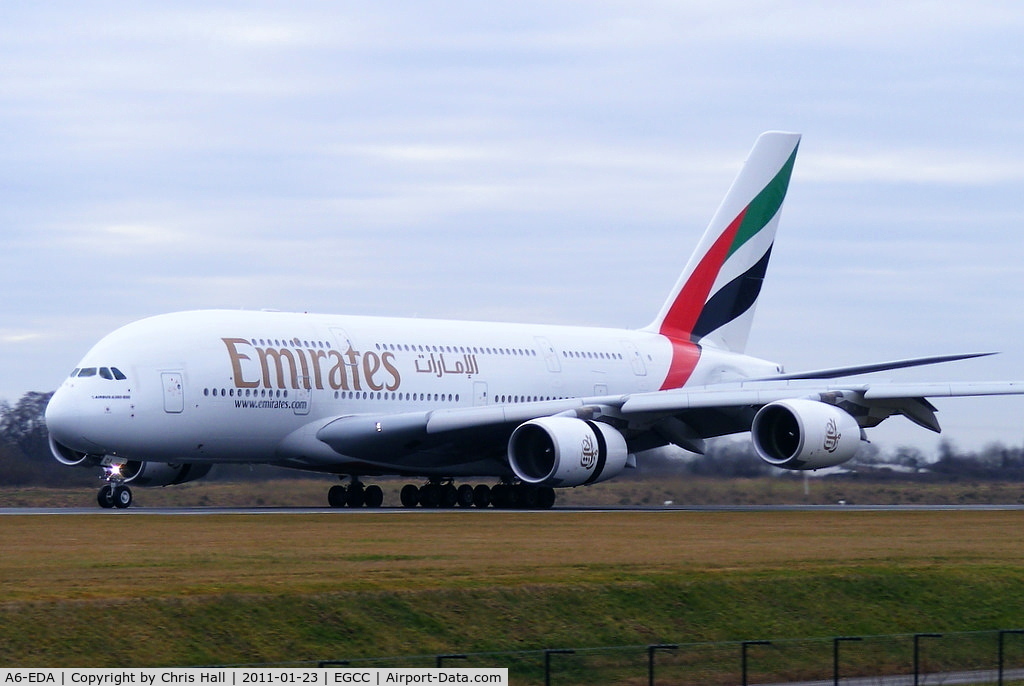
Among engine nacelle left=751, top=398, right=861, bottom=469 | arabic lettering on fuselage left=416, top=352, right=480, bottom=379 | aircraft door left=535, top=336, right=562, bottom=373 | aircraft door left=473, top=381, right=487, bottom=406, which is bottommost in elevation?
engine nacelle left=751, top=398, right=861, bottom=469

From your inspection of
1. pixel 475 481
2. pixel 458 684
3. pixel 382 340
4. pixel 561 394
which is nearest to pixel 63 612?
pixel 458 684

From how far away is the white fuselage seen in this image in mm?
35344

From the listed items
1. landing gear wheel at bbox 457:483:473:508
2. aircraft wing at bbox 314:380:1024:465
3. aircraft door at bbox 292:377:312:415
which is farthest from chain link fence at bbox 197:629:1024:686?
landing gear wheel at bbox 457:483:473:508

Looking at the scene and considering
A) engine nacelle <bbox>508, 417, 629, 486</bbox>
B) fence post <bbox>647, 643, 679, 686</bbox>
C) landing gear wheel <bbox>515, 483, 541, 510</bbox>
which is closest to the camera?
fence post <bbox>647, 643, 679, 686</bbox>

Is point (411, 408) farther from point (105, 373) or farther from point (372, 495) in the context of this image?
point (105, 373)

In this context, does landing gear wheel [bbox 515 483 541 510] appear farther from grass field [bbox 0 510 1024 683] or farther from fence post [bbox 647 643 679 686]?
fence post [bbox 647 643 679 686]

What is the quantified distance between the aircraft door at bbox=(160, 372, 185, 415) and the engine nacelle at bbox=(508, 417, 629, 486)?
7.25 metres

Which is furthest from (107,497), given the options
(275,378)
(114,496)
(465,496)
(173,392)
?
(465,496)

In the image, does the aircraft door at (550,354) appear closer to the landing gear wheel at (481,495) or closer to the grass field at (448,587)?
the landing gear wheel at (481,495)

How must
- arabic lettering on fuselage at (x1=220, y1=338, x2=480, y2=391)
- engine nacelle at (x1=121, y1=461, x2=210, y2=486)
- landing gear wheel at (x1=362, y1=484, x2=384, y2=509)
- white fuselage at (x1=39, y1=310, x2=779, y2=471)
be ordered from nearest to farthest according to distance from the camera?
white fuselage at (x1=39, y1=310, x2=779, y2=471), arabic lettering on fuselage at (x1=220, y1=338, x2=480, y2=391), engine nacelle at (x1=121, y1=461, x2=210, y2=486), landing gear wheel at (x1=362, y1=484, x2=384, y2=509)

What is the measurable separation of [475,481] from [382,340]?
8.35m

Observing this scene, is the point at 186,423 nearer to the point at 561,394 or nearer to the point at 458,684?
the point at 561,394

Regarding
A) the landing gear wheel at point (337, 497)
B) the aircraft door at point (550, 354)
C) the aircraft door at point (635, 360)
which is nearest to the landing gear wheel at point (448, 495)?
the landing gear wheel at point (337, 497)

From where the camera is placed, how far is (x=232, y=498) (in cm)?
4228
